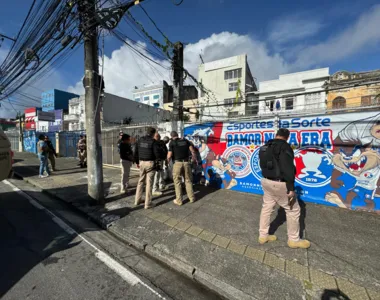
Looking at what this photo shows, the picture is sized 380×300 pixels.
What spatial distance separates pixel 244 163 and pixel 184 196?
1.96 metres

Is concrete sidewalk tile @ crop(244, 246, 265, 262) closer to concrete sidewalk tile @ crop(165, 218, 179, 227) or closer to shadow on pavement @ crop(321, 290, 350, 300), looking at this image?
shadow on pavement @ crop(321, 290, 350, 300)

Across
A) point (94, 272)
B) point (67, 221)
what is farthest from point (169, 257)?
point (67, 221)

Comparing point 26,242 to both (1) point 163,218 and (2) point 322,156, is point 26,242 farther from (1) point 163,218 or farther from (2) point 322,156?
(2) point 322,156

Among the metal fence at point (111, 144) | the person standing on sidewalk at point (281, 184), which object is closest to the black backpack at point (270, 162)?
the person standing on sidewalk at point (281, 184)

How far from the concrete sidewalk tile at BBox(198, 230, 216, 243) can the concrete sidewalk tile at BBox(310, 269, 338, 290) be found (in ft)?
4.62

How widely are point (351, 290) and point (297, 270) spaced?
51 cm

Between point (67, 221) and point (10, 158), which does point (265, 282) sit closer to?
point (67, 221)

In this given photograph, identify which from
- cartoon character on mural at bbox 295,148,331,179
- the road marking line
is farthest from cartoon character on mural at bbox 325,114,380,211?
the road marking line

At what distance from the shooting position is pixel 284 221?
11.1ft

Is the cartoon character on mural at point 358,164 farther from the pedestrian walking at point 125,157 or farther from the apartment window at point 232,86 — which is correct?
the apartment window at point 232,86

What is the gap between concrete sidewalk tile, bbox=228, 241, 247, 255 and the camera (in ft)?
8.54

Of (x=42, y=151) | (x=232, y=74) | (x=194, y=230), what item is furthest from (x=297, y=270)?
(x=232, y=74)

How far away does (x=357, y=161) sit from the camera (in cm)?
370

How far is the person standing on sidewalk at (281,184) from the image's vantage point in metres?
2.50
